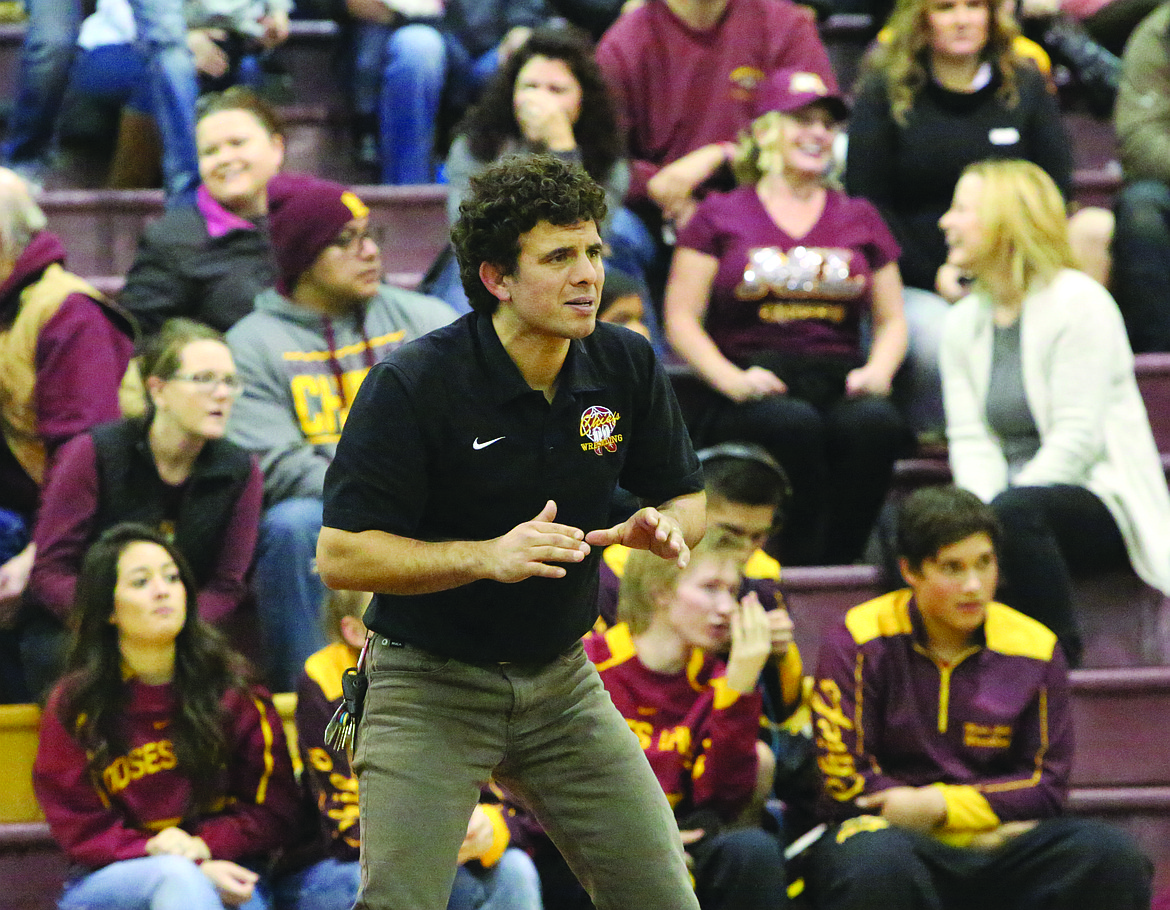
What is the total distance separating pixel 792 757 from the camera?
4.04 meters

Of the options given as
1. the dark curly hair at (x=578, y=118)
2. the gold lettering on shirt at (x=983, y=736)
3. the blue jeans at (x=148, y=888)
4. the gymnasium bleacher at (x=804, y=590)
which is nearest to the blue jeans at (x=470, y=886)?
the blue jeans at (x=148, y=888)

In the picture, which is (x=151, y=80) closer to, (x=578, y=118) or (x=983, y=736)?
(x=578, y=118)

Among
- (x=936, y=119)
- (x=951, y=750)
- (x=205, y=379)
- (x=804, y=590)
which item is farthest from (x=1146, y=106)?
(x=205, y=379)

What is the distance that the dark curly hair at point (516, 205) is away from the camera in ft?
8.54

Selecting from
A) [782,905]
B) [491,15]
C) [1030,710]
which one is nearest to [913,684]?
[1030,710]

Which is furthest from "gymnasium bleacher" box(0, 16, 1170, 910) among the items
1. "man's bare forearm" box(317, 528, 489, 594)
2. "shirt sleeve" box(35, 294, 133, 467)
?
"man's bare forearm" box(317, 528, 489, 594)

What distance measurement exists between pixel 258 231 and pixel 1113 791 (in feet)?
8.89

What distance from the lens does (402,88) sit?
5.62 metres

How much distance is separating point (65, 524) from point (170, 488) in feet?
0.85

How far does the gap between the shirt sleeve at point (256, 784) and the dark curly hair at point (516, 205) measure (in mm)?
1544

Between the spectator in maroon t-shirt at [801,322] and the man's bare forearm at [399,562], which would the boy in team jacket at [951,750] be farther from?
the man's bare forearm at [399,562]

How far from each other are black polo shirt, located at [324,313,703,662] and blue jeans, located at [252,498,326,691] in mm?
1399

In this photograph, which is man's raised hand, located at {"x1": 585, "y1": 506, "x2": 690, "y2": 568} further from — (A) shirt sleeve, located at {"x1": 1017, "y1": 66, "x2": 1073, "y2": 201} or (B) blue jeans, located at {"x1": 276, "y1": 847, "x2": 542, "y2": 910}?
(A) shirt sleeve, located at {"x1": 1017, "y1": 66, "x2": 1073, "y2": 201}

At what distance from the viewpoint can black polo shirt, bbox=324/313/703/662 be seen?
101 inches
